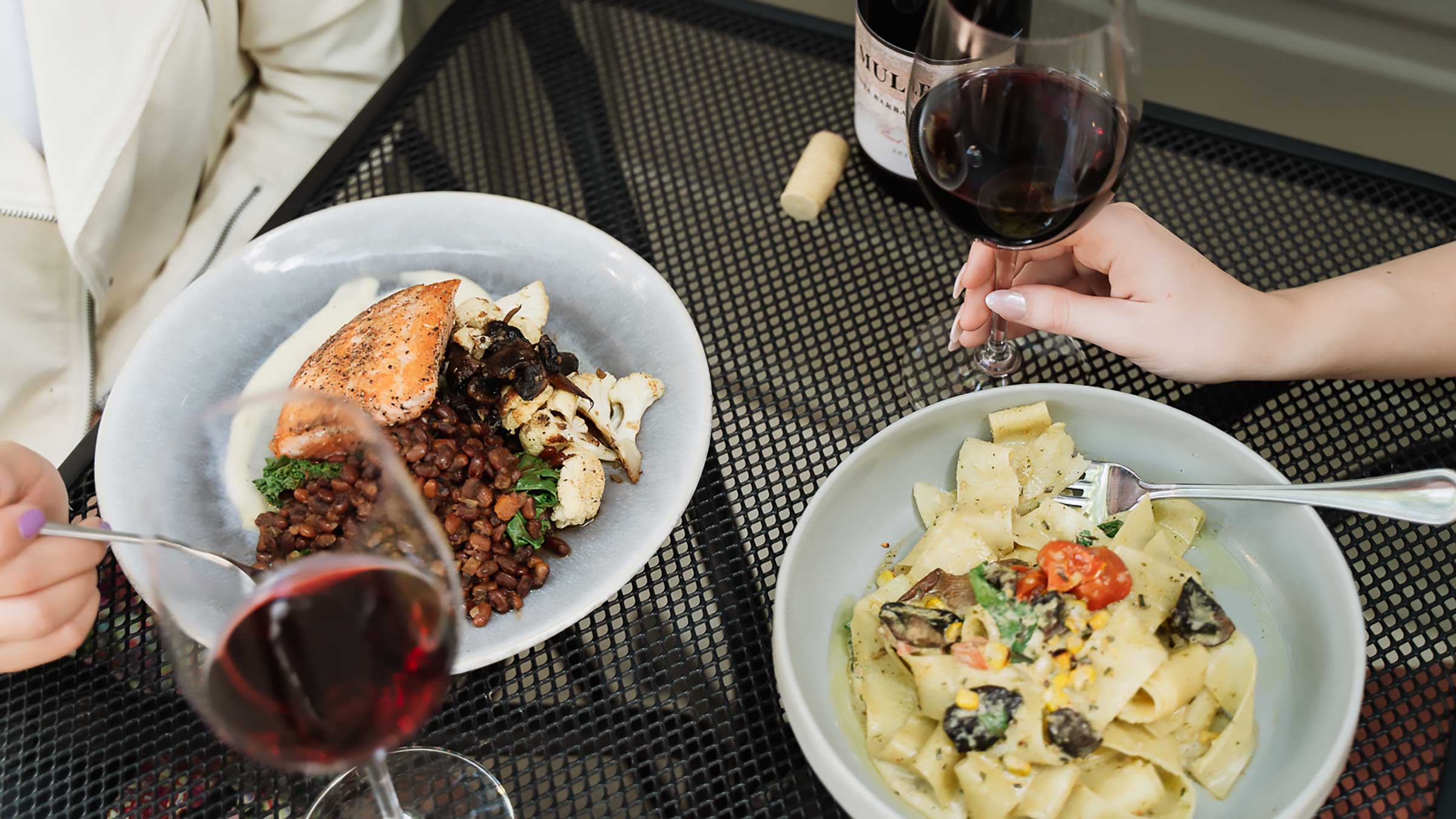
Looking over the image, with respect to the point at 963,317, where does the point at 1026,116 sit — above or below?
above

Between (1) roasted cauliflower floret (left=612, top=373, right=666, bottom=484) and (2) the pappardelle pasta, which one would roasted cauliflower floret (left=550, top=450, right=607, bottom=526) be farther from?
(2) the pappardelle pasta

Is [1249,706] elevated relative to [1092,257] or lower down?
lower down

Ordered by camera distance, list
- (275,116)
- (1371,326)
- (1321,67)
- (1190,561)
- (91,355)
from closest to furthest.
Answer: (1190,561) → (1371,326) → (91,355) → (275,116) → (1321,67)

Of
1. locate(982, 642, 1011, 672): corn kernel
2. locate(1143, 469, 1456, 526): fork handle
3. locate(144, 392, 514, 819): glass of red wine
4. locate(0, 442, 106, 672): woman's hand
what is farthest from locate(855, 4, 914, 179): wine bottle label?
locate(0, 442, 106, 672): woman's hand

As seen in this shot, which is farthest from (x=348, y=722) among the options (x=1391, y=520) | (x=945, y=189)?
(x=1391, y=520)

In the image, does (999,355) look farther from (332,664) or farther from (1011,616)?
(332,664)

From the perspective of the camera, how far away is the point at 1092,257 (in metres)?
1.31

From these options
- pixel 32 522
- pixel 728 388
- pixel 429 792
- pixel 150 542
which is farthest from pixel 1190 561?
pixel 32 522

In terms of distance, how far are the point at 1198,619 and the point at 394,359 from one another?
2.97ft

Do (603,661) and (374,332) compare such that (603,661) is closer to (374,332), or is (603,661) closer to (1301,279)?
(374,332)

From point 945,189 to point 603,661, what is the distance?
0.65m

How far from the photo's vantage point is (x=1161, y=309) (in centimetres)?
123

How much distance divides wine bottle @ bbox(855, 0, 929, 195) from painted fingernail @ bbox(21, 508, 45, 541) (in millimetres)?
1065

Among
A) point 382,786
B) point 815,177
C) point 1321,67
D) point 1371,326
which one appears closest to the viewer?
point 382,786
